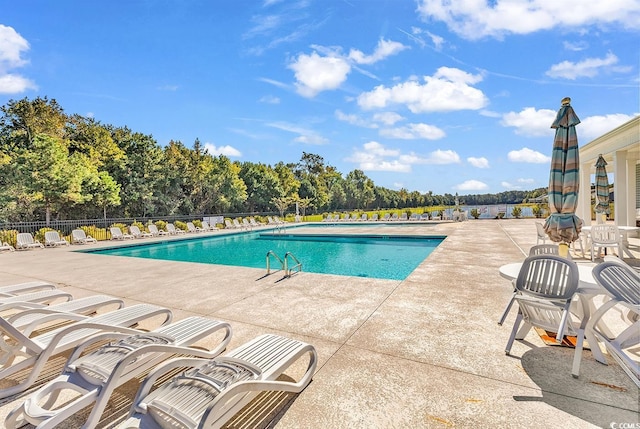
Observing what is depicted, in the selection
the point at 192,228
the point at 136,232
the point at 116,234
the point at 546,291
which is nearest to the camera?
the point at 546,291

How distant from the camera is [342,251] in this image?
12.1 meters

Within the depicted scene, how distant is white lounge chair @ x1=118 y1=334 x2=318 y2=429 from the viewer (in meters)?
1.50

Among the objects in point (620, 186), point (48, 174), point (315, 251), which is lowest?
point (315, 251)

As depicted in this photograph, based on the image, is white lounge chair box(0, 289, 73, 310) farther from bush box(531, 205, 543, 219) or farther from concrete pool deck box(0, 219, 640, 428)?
bush box(531, 205, 543, 219)

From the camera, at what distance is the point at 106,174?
17.6 meters

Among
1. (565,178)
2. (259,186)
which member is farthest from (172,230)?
(565,178)

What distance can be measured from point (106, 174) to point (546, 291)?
21.1 meters

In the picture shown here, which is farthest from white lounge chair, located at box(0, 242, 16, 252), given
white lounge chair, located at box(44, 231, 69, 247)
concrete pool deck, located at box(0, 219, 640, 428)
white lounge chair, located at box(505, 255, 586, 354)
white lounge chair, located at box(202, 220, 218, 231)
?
Result: white lounge chair, located at box(505, 255, 586, 354)

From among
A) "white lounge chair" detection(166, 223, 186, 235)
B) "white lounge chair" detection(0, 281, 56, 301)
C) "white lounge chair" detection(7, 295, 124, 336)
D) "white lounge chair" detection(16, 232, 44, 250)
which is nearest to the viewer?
"white lounge chair" detection(7, 295, 124, 336)

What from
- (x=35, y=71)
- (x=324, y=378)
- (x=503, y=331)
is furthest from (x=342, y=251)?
(x=35, y=71)

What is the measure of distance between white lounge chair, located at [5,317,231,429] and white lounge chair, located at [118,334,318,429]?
7.6 inches

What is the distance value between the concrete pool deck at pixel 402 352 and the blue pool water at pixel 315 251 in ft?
10.3

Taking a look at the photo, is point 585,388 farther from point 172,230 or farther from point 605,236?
point 172,230

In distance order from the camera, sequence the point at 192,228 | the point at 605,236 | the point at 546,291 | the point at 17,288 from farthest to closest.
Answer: the point at 192,228 < the point at 605,236 < the point at 17,288 < the point at 546,291
